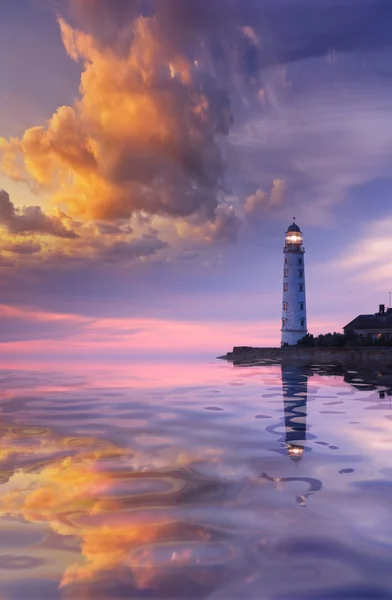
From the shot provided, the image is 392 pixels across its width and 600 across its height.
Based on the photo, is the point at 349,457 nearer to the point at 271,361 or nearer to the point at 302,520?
the point at 302,520

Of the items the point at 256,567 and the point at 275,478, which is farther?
the point at 275,478

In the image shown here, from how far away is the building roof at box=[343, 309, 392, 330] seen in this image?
2859 inches

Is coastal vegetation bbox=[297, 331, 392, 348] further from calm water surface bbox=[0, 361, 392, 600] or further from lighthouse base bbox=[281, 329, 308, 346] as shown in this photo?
calm water surface bbox=[0, 361, 392, 600]

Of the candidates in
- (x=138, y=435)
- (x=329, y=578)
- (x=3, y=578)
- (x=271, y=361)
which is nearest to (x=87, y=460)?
(x=138, y=435)

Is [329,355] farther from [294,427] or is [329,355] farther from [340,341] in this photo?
[294,427]

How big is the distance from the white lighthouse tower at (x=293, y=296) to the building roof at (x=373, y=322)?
742 centimetres

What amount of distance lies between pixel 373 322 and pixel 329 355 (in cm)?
1684

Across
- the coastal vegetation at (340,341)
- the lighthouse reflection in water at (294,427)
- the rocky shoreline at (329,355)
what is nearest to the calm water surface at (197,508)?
the lighthouse reflection in water at (294,427)

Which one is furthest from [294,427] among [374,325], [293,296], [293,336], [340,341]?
[374,325]

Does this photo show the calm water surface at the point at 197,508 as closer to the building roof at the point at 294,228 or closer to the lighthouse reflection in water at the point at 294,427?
the lighthouse reflection in water at the point at 294,427

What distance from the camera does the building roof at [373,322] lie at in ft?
238

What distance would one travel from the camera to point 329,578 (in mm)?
6035

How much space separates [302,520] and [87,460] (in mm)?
5430

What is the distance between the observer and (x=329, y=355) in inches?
2350
